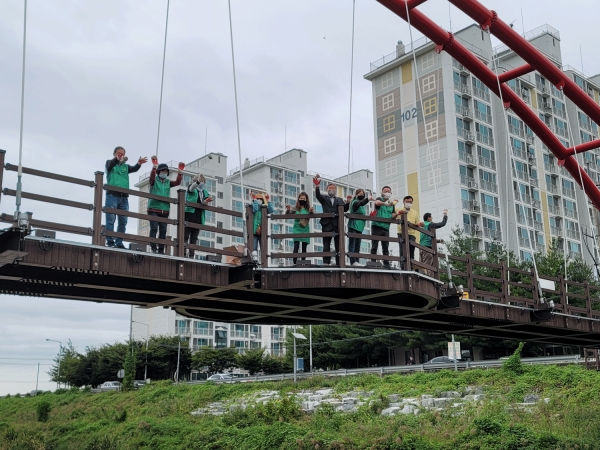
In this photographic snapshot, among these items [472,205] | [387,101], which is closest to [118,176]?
[472,205]

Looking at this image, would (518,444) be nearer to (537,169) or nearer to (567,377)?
(567,377)

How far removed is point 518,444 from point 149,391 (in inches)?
1271

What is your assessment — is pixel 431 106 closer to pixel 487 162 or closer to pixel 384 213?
pixel 487 162

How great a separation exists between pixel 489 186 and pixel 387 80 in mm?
17224

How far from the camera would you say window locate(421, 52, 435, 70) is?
265ft

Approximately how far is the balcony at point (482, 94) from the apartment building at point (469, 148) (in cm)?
12

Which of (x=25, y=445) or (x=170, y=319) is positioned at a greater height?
(x=170, y=319)

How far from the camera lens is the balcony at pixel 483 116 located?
8246 centimetres

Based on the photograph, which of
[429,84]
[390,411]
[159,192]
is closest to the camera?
[159,192]

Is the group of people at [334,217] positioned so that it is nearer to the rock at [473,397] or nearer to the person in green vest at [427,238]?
the person in green vest at [427,238]

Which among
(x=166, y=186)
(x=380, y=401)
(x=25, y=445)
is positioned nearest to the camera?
(x=166, y=186)

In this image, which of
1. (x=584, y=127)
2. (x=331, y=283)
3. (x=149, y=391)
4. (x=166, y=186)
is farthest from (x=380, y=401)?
(x=584, y=127)

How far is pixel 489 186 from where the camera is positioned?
8200 cm

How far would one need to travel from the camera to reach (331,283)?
1681 centimetres
